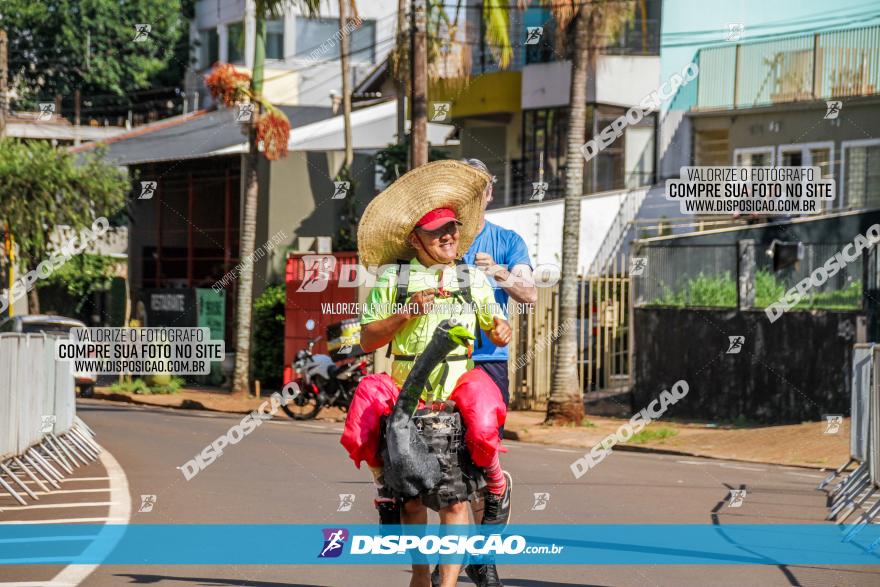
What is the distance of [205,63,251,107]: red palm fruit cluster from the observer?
25.8 m

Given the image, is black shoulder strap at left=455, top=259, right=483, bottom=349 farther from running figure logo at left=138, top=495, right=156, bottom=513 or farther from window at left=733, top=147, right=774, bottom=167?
window at left=733, top=147, right=774, bottom=167

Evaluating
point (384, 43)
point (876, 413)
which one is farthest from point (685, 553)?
point (384, 43)

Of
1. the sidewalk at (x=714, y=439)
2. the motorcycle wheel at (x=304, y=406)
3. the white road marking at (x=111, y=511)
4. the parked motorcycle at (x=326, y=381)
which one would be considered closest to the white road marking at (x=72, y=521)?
the white road marking at (x=111, y=511)

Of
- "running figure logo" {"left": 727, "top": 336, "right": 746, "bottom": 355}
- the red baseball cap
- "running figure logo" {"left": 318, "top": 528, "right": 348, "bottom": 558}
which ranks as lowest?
"running figure logo" {"left": 318, "top": 528, "right": 348, "bottom": 558}

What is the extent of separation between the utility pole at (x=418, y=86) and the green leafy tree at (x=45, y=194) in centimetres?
1247

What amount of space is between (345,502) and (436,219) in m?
4.98

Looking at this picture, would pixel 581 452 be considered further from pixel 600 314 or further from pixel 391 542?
pixel 391 542

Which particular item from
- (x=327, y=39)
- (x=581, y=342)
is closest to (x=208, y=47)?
(x=327, y=39)

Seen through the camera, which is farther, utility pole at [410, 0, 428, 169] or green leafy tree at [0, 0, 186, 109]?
green leafy tree at [0, 0, 186, 109]

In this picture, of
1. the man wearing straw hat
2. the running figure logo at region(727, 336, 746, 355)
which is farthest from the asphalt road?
the running figure logo at region(727, 336, 746, 355)

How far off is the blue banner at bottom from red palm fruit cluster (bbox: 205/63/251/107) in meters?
17.0

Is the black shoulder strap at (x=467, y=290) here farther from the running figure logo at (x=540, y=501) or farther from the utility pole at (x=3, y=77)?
the utility pole at (x=3, y=77)

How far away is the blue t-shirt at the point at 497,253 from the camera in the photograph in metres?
7.16

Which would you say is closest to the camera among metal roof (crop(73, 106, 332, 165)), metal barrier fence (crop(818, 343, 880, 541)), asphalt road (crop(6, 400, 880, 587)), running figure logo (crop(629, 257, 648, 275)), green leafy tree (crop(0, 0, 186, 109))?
asphalt road (crop(6, 400, 880, 587))
